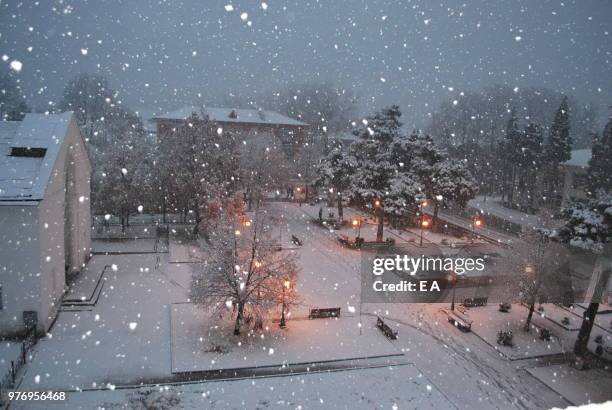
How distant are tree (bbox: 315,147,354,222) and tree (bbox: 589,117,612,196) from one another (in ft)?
57.4

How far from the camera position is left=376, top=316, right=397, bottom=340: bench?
18.2 metres

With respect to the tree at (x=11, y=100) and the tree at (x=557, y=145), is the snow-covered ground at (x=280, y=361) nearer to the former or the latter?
the tree at (x=557, y=145)

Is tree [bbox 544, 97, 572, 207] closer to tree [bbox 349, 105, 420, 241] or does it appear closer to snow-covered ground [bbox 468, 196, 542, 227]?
snow-covered ground [bbox 468, 196, 542, 227]

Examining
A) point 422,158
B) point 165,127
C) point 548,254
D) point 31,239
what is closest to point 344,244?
point 422,158

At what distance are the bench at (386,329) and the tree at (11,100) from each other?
148 ft

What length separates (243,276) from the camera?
58.7ft

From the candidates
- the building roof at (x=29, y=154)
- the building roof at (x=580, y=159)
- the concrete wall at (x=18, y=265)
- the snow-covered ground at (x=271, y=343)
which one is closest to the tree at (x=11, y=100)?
the building roof at (x=29, y=154)

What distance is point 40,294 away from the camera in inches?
647

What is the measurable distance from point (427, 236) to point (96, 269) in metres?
22.2

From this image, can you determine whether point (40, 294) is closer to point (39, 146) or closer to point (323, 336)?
point (39, 146)

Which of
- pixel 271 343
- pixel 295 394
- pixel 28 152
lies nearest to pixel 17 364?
pixel 28 152

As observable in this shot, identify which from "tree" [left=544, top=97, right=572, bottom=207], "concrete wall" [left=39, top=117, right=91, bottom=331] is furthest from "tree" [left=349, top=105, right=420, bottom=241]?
"tree" [left=544, top=97, right=572, bottom=207]

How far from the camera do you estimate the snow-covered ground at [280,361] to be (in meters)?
14.0

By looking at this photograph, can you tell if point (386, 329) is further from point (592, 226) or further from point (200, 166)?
point (200, 166)
